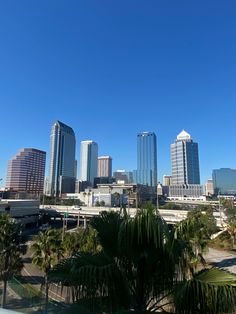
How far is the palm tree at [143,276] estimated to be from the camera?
153 inches

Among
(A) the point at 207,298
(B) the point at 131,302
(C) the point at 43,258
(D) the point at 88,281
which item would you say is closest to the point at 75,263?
(D) the point at 88,281

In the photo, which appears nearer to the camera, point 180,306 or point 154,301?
point 180,306

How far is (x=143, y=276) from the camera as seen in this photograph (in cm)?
448

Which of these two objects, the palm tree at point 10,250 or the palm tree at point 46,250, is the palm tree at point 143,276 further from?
the palm tree at point 46,250

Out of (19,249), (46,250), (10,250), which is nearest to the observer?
(10,250)

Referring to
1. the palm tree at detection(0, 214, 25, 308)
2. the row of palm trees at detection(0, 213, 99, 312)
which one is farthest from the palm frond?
the palm tree at detection(0, 214, 25, 308)

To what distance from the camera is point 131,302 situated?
14.1ft

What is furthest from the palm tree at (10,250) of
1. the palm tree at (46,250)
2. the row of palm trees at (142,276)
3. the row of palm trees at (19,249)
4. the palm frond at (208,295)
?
the palm frond at (208,295)

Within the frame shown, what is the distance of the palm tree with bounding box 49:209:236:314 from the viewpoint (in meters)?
3.88

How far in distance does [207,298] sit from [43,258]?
26053mm

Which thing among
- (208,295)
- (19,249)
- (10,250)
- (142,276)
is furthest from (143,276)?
(19,249)

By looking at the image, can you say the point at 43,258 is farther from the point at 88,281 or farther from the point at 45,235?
the point at 88,281

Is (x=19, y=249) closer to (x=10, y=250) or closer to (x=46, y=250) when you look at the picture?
(x=10, y=250)

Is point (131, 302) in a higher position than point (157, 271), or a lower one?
lower
